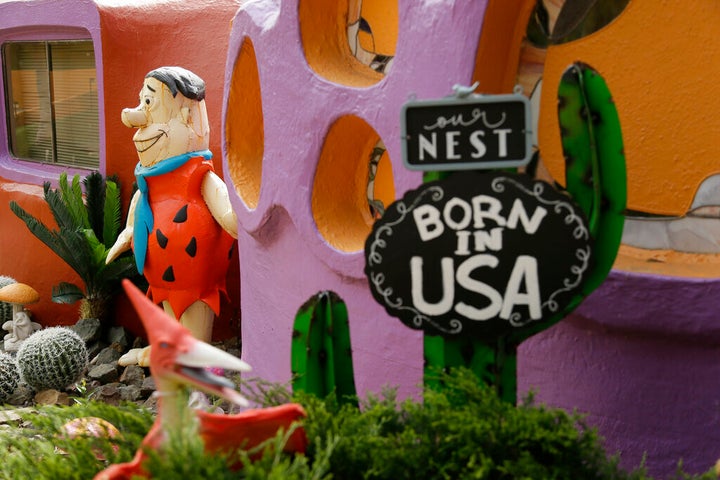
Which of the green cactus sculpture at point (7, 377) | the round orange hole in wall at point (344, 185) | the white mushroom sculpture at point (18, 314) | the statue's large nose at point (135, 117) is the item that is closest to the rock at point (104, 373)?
the green cactus sculpture at point (7, 377)

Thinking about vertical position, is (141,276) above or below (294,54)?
below

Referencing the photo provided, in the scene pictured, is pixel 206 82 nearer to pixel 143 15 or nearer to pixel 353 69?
pixel 143 15

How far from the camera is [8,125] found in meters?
7.39

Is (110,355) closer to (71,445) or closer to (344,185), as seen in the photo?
(344,185)

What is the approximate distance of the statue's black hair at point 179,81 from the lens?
192 inches

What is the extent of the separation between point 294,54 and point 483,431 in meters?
1.90

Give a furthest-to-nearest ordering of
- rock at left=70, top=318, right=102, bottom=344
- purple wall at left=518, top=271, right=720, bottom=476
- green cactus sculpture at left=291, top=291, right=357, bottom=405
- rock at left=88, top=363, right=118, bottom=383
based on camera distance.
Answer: rock at left=70, top=318, right=102, bottom=344 → rock at left=88, top=363, right=118, bottom=383 → purple wall at left=518, top=271, right=720, bottom=476 → green cactus sculpture at left=291, top=291, right=357, bottom=405

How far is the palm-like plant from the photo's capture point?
5.89 meters

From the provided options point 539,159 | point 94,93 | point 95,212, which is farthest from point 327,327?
point 94,93

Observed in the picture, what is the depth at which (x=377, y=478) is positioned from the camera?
81.2 inches

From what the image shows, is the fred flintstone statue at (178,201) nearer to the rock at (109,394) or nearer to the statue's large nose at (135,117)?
the statue's large nose at (135,117)

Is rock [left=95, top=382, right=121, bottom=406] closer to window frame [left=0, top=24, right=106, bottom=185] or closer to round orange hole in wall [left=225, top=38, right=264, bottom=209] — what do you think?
window frame [left=0, top=24, right=106, bottom=185]

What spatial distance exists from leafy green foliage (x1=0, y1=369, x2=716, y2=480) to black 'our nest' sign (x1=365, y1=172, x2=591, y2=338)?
0.55 feet

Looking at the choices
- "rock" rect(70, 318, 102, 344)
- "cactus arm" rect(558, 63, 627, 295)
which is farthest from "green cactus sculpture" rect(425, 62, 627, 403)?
"rock" rect(70, 318, 102, 344)
